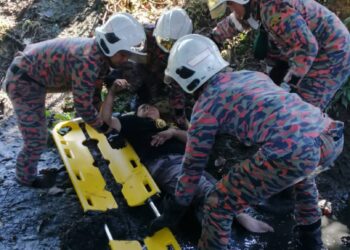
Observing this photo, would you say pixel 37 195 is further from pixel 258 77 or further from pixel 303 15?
pixel 303 15

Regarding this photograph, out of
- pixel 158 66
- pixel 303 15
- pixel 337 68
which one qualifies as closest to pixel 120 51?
pixel 158 66

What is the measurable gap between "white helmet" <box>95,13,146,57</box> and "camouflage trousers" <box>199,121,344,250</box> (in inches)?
57.7

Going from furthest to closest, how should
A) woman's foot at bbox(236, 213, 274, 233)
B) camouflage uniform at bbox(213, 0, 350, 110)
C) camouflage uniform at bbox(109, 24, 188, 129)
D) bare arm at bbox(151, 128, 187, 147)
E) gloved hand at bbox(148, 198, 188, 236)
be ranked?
camouflage uniform at bbox(109, 24, 188, 129)
bare arm at bbox(151, 128, 187, 147)
woman's foot at bbox(236, 213, 274, 233)
camouflage uniform at bbox(213, 0, 350, 110)
gloved hand at bbox(148, 198, 188, 236)

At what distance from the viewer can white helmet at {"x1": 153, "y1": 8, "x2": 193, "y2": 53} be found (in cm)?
463

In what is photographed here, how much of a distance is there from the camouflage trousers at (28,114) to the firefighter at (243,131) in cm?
149

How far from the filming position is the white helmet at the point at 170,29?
4633 mm

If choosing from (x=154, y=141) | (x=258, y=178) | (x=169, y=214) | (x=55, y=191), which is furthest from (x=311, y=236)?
(x=55, y=191)

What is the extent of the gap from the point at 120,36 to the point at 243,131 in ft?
4.83

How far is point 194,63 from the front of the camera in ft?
10.8

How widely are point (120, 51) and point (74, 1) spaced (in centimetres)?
377

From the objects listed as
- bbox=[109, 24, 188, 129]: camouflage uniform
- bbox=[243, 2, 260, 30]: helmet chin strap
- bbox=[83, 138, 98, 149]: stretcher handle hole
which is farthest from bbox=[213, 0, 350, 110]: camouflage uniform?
bbox=[83, 138, 98, 149]: stretcher handle hole

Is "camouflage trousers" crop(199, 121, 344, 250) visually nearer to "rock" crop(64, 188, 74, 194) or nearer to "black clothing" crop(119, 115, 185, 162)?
"black clothing" crop(119, 115, 185, 162)

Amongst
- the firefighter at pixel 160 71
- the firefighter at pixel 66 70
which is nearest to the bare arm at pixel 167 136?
the firefighter at pixel 160 71

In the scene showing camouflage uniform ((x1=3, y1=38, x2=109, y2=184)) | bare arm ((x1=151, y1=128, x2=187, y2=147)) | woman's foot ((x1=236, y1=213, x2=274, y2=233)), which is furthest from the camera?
bare arm ((x1=151, y1=128, x2=187, y2=147))
